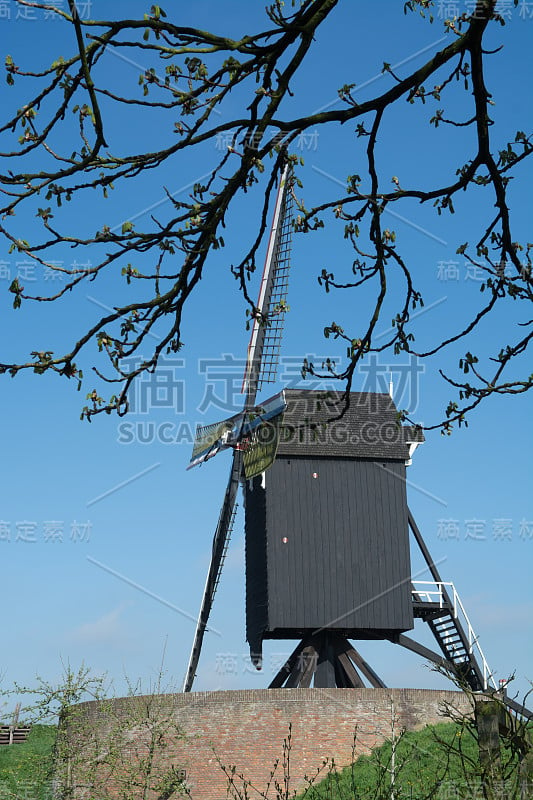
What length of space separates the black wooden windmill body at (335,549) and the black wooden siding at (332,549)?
2 cm

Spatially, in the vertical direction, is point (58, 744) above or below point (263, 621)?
below

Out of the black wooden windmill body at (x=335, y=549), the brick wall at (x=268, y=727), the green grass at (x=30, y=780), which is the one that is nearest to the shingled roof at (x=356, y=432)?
the black wooden windmill body at (x=335, y=549)

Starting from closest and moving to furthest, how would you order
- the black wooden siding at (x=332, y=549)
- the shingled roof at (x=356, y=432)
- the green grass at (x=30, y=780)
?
the green grass at (x=30, y=780), the black wooden siding at (x=332, y=549), the shingled roof at (x=356, y=432)

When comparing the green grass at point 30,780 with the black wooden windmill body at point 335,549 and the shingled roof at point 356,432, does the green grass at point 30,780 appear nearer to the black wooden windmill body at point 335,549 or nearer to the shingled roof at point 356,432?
the black wooden windmill body at point 335,549

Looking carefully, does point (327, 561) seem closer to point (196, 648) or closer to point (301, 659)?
point (301, 659)

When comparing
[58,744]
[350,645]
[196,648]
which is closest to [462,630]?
[350,645]

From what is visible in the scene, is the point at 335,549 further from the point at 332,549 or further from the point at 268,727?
the point at 268,727

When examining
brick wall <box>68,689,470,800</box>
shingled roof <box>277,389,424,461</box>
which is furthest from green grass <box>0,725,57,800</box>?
shingled roof <box>277,389,424,461</box>

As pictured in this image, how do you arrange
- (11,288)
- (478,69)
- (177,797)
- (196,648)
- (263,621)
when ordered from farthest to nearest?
(196,648) → (263,621) → (177,797) → (478,69) → (11,288)

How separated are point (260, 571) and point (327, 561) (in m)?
1.49

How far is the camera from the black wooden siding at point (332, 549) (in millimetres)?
21078

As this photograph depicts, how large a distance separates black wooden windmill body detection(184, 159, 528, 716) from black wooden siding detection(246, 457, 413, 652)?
2 cm

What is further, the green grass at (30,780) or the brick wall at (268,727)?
the brick wall at (268,727)

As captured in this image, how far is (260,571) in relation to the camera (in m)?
21.8
